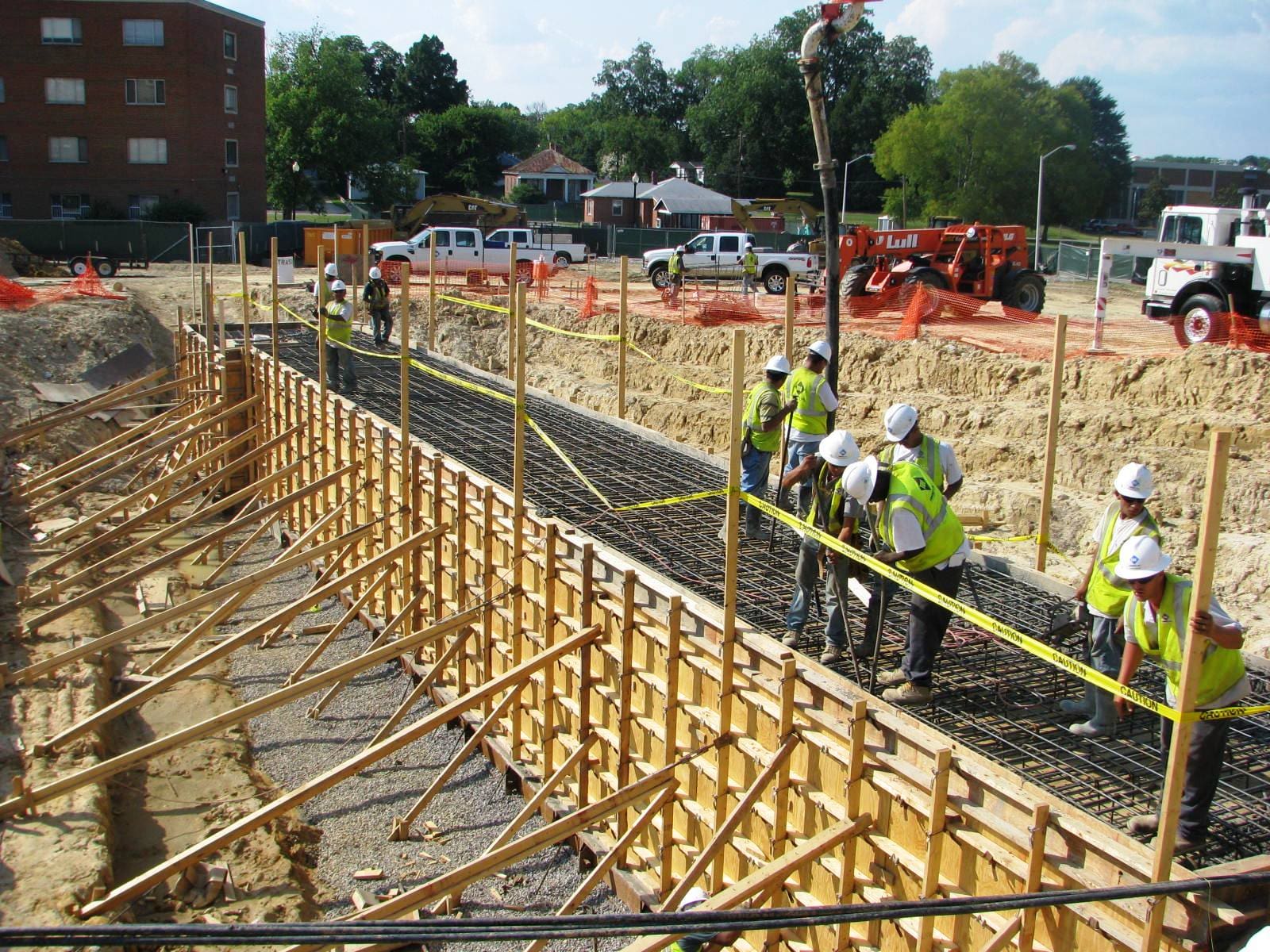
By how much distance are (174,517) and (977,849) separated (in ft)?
50.3

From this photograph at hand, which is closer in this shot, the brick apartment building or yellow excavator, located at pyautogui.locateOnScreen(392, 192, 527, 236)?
yellow excavator, located at pyautogui.locateOnScreen(392, 192, 527, 236)

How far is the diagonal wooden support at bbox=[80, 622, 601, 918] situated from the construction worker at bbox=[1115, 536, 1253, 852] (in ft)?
13.0

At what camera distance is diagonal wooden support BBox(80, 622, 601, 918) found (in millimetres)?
7094

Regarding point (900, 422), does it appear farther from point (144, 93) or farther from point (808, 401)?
point (144, 93)

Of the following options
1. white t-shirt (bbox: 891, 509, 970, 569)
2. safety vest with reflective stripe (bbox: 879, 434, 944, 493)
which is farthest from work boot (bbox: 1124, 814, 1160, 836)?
safety vest with reflective stripe (bbox: 879, 434, 944, 493)

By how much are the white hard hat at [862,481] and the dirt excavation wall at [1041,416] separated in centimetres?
619

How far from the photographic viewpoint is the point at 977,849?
512 cm

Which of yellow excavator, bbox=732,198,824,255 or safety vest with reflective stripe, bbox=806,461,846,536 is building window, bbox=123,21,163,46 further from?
safety vest with reflective stripe, bbox=806,461,846,536

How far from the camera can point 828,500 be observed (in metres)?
7.53

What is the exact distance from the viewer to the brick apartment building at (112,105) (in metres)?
46.5

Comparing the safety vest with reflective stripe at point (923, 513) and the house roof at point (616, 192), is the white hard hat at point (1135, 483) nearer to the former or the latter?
the safety vest with reflective stripe at point (923, 513)

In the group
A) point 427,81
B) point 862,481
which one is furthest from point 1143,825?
point 427,81

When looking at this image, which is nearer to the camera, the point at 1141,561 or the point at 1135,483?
the point at 1141,561

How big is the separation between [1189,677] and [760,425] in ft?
19.0
